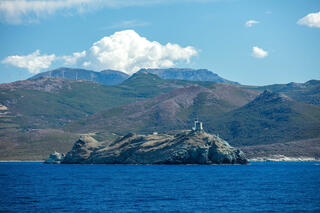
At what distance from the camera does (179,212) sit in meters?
80.1

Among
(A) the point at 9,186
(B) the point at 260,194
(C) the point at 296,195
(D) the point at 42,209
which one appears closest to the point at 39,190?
(A) the point at 9,186

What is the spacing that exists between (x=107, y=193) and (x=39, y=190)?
715 inches

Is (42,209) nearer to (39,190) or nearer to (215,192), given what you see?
(39,190)

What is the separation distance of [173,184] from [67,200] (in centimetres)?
3952

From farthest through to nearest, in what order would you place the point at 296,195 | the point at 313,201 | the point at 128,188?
the point at 128,188 < the point at 296,195 < the point at 313,201

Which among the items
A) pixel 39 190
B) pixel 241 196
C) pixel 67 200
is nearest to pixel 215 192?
pixel 241 196

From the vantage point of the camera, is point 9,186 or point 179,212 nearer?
point 179,212

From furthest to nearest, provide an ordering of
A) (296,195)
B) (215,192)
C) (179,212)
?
(215,192)
(296,195)
(179,212)

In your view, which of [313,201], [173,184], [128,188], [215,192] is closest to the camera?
[313,201]

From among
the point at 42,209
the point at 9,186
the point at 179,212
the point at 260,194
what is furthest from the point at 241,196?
the point at 9,186

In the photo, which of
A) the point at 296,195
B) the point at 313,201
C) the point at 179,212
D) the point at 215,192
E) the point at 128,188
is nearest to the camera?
the point at 179,212

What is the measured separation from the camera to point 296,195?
10056cm

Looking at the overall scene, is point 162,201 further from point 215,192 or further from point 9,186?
point 9,186

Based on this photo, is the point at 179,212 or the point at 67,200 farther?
the point at 67,200
